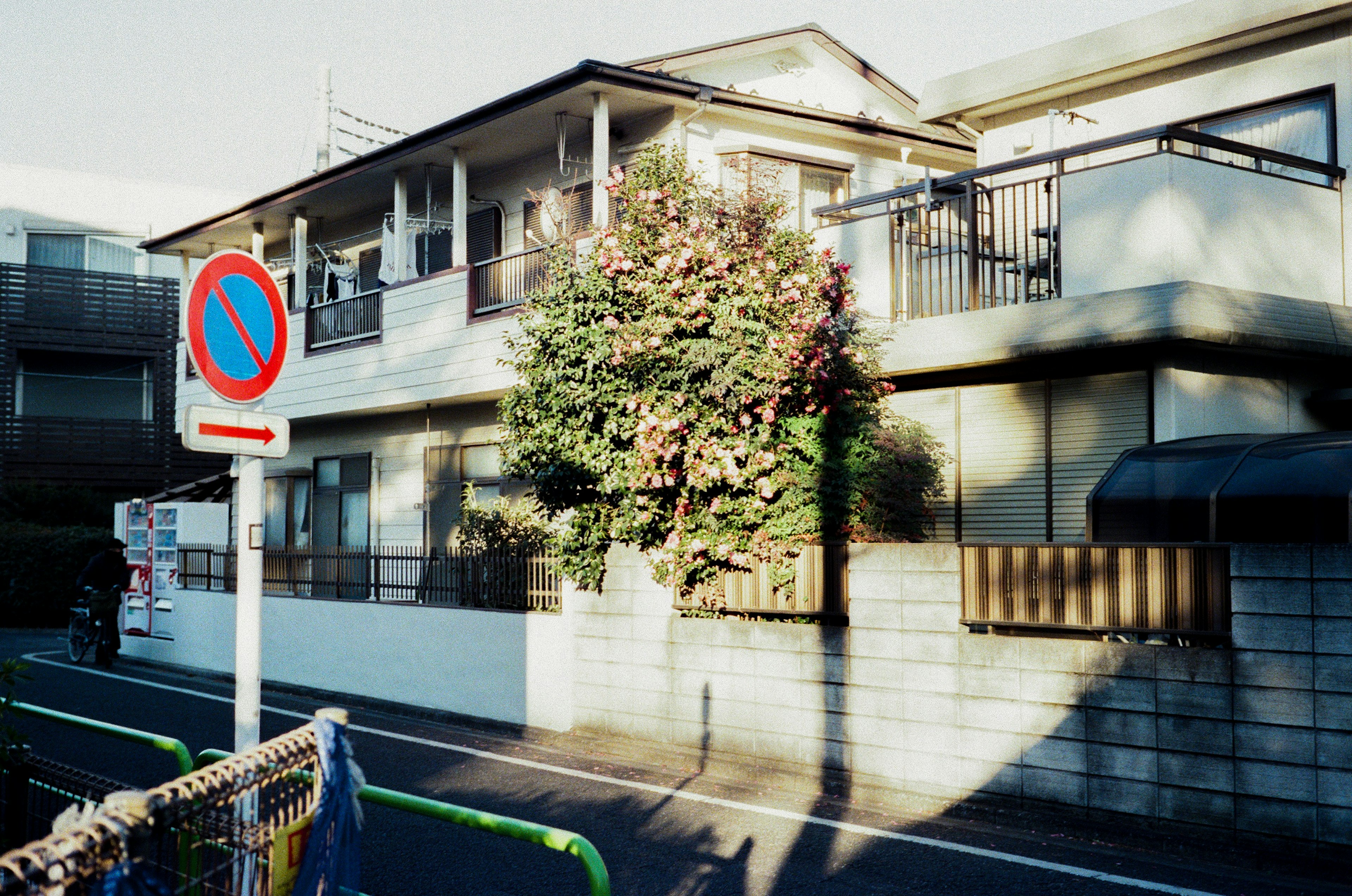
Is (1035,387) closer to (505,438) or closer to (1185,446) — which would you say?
(1185,446)

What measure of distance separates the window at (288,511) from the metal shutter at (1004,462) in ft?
45.0

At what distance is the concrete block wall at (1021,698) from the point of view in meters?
6.75

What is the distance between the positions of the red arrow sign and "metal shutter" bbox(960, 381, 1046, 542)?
27.4 feet

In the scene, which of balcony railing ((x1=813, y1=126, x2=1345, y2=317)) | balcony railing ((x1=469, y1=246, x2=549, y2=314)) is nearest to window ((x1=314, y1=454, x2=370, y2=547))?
balcony railing ((x1=469, y1=246, x2=549, y2=314))

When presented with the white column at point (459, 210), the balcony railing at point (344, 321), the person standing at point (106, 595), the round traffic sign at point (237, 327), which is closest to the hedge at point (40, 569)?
the person standing at point (106, 595)

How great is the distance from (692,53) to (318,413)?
8.60 metres

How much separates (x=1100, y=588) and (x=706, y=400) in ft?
13.0

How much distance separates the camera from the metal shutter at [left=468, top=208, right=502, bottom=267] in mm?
18906

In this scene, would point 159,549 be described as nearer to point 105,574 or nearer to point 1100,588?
point 105,574

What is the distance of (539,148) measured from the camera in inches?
698

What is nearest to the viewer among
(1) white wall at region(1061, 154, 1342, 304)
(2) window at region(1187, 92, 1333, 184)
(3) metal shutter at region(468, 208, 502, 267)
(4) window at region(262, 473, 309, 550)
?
(1) white wall at region(1061, 154, 1342, 304)

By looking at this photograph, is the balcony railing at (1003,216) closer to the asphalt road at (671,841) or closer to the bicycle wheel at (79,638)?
the asphalt road at (671,841)

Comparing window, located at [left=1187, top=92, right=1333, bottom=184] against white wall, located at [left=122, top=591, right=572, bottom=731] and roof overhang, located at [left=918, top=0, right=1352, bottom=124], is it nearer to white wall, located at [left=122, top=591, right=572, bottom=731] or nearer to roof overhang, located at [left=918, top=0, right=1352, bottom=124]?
roof overhang, located at [left=918, top=0, right=1352, bottom=124]

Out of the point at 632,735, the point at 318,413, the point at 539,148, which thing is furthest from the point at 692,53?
the point at 632,735
